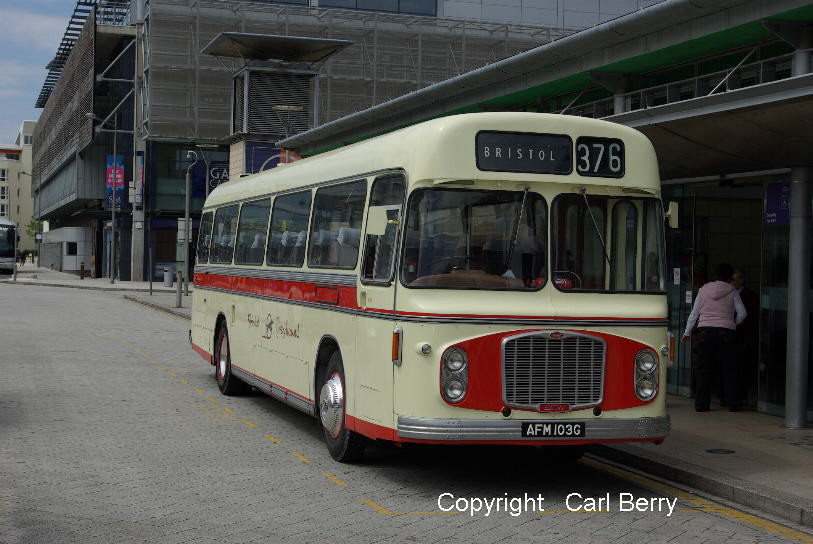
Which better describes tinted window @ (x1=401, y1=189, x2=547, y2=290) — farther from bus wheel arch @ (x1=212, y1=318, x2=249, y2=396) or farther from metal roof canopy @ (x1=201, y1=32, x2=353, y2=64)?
metal roof canopy @ (x1=201, y1=32, x2=353, y2=64)

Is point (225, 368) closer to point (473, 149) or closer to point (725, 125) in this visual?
point (473, 149)

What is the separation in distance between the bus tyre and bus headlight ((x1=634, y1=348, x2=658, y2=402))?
698 cm

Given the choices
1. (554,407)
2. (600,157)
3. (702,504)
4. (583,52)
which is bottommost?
(702,504)

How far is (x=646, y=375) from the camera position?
30.0 feet

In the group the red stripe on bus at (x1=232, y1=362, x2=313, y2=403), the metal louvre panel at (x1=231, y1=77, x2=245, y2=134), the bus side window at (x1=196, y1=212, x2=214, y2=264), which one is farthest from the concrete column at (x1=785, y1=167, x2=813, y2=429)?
the metal louvre panel at (x1=231, y1=77, x2=245, y2=134)

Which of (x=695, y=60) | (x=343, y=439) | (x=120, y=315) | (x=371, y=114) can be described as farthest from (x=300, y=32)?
(x=343, y=439)

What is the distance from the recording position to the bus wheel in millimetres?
10008

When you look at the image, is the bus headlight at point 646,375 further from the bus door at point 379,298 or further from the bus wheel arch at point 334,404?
the bus wheel arch at point 334,404

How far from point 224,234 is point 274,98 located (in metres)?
27.5


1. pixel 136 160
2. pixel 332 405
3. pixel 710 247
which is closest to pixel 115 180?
pixel 136 160

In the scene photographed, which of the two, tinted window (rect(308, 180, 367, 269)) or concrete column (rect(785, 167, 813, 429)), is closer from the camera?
tinted window (rect(308, 180, 367, 269))

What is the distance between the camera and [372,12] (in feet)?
202

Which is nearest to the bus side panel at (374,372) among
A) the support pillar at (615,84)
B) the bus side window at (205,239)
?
the support pillar at (615,84)

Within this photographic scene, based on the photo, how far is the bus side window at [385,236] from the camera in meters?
9.19
